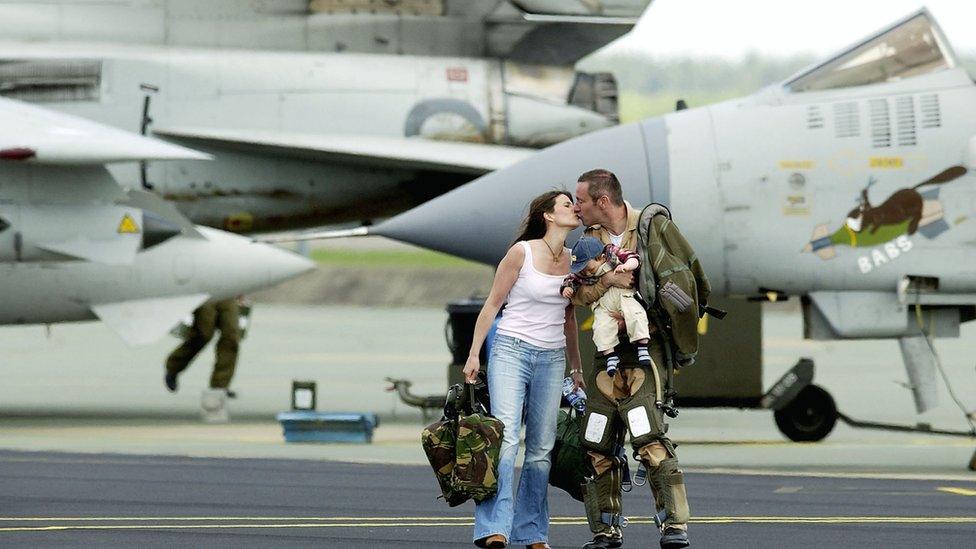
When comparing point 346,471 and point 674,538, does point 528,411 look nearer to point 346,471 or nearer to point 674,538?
point 674,538

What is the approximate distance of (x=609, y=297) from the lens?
26.8ft

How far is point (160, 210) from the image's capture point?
16.0 meters

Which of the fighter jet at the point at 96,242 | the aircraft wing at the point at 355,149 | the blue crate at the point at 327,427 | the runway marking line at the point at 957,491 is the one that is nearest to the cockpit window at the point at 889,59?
the runway marking line at the point at 957,491

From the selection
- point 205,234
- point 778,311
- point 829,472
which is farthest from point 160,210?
point 778,311

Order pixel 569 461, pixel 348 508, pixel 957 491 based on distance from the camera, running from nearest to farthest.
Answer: pixel 569 461
pixel 348 508
pixel 957 491

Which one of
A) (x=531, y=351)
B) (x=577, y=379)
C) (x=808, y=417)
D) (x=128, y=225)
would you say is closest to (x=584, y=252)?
(x=531, y=351)

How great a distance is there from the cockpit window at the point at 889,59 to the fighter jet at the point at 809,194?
109mm

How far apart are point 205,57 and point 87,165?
7.99 feet

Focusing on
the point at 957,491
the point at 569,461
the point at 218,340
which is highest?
the point at 218,340

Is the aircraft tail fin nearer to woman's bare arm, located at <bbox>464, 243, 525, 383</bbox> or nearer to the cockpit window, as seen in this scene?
the cockpit window

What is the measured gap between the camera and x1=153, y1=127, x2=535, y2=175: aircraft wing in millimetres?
16891

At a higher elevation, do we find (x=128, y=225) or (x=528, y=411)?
(x=128, y=225)

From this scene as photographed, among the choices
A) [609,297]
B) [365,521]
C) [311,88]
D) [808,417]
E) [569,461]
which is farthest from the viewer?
[311,88]

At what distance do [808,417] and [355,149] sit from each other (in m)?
5.13
